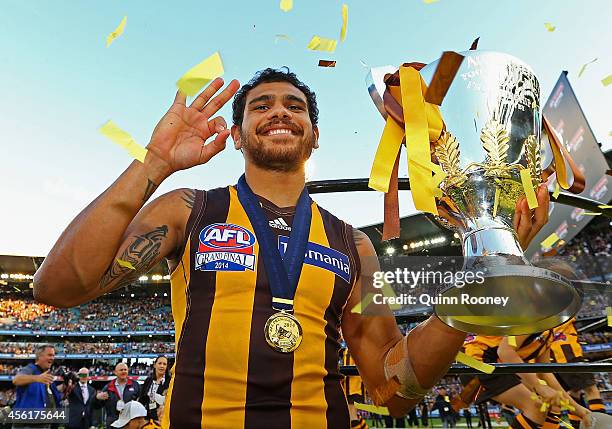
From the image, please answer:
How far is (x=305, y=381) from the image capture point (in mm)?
1113

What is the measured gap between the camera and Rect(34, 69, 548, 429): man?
3.38ft

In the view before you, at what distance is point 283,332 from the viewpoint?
1.13 meters

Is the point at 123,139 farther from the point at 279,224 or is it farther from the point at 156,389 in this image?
the point at 156,389

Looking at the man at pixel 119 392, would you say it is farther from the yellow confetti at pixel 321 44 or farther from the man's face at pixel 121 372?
the yellow confetti at pixel 321 44

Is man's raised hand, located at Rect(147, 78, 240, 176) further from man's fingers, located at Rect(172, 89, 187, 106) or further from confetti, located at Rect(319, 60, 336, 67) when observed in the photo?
confetti, located at Rect(319, 60, 336, 67)

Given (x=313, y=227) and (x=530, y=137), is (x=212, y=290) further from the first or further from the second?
(x=530, y=137)

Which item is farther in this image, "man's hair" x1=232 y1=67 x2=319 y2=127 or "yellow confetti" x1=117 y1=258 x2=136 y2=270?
"man's hair" x1=232 y1=67 x2=319 y2=127

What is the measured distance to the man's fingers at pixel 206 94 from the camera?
3.80 feet

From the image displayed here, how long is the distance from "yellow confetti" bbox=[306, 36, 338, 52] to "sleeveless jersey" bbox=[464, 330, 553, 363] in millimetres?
3163

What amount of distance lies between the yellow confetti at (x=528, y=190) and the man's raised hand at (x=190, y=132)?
65 cm

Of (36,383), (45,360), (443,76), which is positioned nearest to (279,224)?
(443,76)

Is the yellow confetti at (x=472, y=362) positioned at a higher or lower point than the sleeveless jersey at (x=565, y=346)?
lower

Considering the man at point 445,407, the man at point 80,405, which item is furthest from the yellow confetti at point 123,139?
the man at point 445,407

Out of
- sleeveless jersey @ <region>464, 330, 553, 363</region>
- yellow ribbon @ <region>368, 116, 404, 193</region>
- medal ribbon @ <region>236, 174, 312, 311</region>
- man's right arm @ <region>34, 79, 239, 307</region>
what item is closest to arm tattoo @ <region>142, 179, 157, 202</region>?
man's right arm @ <region>34, 79, 239, 307</region>
